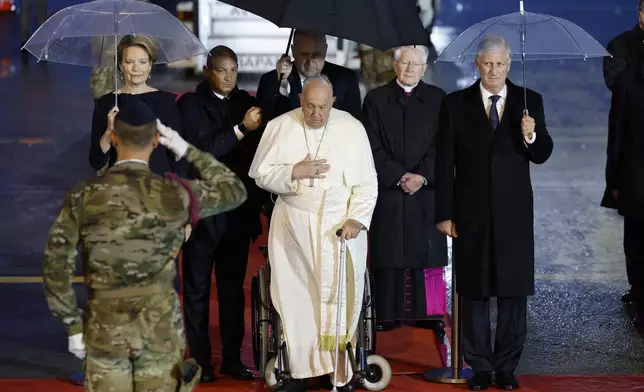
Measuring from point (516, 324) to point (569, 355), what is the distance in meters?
0.91

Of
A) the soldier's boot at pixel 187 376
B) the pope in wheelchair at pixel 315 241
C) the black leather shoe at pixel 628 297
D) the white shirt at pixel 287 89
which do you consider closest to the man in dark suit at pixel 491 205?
the pope in wheelchair at pixel 315 241

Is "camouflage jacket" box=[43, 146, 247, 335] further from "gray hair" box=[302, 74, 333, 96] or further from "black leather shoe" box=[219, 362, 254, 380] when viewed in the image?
"black leather shoe" box=[219, 362, 254, 380]

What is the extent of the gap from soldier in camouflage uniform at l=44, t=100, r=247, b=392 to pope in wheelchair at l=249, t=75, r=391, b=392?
1.75m

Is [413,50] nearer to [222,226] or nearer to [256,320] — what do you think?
[222,226]

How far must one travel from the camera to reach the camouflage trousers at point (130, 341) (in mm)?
4754

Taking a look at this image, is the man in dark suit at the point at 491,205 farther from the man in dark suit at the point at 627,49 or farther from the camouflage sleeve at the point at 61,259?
the camouflage sleeve at the point at 61,259

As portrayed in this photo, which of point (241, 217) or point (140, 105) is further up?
point (140, 105)

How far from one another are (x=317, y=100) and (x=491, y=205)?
1.10 metres

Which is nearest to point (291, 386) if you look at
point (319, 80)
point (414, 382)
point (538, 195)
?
point (414, 382)

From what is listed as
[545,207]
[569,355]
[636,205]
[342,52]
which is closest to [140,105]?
[569,355]

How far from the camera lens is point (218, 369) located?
720cm

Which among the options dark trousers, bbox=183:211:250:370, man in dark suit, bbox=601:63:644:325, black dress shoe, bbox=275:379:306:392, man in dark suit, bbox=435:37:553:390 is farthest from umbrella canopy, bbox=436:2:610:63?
black dress shoe, bbox=275:379:306:392

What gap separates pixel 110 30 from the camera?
6613 millimetres

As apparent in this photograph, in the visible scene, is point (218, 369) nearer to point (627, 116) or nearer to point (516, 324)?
point (516, 324)
